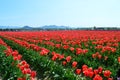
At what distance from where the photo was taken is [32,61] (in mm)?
14945

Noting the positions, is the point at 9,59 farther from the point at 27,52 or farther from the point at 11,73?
the point at 27,52

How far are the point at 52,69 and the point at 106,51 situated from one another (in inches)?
159

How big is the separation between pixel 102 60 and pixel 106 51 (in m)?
1.25

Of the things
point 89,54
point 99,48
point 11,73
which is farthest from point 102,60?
point 11,73

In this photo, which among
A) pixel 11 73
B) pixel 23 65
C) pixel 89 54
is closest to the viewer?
pixel 23 65

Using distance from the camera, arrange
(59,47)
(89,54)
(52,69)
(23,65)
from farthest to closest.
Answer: (59,47) → (89,54) → (52,69) → (23,65)

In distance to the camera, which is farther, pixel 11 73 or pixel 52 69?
pixel 52 69

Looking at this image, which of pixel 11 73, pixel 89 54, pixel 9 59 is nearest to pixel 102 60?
pixel 89 54

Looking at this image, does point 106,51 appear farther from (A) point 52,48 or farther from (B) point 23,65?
(B) point 23,65

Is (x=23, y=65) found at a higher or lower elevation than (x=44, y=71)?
higher

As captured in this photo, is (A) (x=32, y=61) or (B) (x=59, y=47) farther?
(B) (x=59, y=47)

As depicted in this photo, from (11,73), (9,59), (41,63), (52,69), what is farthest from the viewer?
(41,63)

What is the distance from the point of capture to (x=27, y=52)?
16.9 m

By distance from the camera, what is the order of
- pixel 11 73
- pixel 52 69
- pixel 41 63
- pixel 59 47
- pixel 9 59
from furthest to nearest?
pixel 59 47, pixel 41 63, pixel 9 59, pixel 52 69, pixel 11 73
